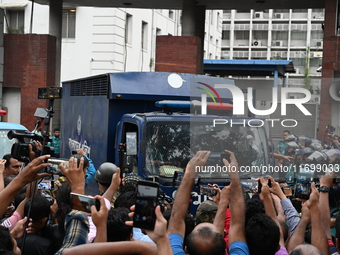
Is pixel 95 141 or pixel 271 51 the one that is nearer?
pixel 95 141

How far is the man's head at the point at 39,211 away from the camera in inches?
186

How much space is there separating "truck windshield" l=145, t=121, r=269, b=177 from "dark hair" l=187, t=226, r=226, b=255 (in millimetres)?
2968

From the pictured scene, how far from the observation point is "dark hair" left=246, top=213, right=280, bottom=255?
4.01 meters

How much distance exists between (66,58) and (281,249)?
84.8 feet

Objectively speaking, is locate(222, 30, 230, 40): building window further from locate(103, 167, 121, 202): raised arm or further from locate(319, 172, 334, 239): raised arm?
locate(103, 167, 121, 202): raised arm

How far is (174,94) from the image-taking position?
10164 mm

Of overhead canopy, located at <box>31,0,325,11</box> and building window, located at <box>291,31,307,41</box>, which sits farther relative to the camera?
building window, located at <box>291,31,307,41</box>

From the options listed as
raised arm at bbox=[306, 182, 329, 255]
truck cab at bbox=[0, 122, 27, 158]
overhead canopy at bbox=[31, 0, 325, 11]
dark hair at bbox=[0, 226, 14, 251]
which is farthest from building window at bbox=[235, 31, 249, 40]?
dark hair at bbox=[0, 226, 14, 251]

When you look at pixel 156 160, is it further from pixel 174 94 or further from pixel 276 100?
pixel 276 100

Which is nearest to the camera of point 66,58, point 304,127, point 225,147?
point 304,127

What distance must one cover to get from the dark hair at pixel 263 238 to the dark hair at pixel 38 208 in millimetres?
1774

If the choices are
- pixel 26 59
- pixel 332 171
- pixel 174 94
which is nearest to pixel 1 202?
pixel 332 171

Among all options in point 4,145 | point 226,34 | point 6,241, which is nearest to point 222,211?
point 6,241

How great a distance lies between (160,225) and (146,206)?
0.15 metres
